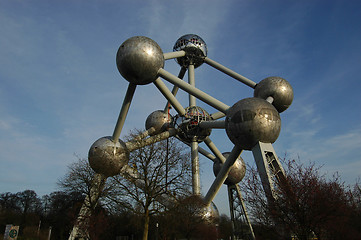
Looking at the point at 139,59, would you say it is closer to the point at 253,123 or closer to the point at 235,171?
the point at 253,123

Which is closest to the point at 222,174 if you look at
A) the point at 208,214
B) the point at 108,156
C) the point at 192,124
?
the point at 208,214

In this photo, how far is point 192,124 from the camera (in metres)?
19.8

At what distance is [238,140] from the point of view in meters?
11.7

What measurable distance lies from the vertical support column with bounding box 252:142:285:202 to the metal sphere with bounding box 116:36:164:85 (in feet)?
24.4

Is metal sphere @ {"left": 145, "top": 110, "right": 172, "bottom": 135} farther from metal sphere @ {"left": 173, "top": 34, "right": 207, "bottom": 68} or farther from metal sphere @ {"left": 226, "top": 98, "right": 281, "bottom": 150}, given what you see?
metal sphere @ {"left": 226, "top": 98, "right": 281, "bottom": 150}

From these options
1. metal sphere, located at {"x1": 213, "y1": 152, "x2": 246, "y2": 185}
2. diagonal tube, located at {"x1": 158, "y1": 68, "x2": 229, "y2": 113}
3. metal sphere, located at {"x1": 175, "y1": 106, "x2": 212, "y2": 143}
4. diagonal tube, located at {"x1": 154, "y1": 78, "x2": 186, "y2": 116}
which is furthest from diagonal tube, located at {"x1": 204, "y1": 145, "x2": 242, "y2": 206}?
diagonal tube, located at {"x1": 154, "y1": 78, "x2": 186, "y2": 116}

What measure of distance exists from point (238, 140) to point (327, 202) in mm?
4400

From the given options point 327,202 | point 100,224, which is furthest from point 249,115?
point 100,224

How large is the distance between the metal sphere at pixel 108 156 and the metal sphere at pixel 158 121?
20.9 ft

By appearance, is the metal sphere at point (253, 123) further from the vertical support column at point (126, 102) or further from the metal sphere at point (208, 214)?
the metal sphere at point (208, 214)

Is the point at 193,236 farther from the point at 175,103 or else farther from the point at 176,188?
the point at 175,103

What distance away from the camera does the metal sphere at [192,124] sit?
65.0ft

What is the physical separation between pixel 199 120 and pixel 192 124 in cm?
58

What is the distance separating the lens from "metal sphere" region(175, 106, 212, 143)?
1981cm
